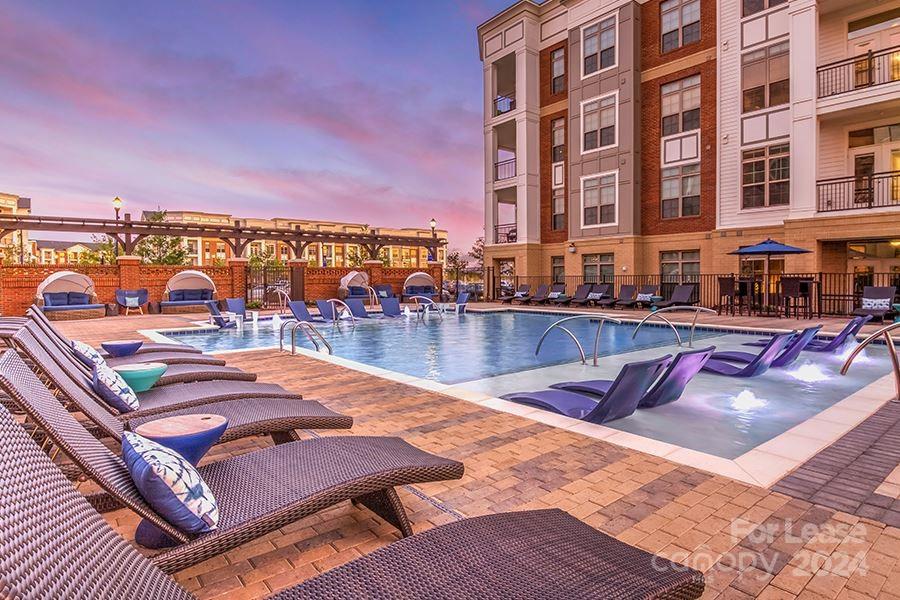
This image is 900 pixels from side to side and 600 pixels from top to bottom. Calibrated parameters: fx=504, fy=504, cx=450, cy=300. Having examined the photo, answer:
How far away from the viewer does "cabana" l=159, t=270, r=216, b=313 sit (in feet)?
64.9

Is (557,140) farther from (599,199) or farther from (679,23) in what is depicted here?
(679,23)

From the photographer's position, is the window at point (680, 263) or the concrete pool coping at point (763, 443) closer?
the concrete pool coping at point (763, 443)

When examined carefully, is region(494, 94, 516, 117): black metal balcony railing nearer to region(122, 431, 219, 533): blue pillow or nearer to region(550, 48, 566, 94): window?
region(550, 48, 566, 94): window

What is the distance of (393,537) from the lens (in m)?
2.61

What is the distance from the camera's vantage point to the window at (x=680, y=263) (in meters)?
20.0

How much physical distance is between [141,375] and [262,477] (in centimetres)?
228

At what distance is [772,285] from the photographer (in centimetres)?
1775

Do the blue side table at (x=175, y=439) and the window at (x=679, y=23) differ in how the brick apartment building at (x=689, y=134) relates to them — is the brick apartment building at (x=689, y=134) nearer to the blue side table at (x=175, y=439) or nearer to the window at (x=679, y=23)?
the window at (x=679, y=23)

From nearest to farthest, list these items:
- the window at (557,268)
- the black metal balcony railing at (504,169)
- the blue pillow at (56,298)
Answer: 1. the blue pillow at (56,298)
2. the window at (557,268)
3. the black metal balcony railing at (504,169)

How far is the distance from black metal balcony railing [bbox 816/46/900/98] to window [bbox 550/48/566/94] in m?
10.9

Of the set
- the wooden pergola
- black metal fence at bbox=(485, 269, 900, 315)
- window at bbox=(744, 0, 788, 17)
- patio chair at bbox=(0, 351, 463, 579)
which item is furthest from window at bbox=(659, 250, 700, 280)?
patio chair at bbox=(0, 351, 463, 579)

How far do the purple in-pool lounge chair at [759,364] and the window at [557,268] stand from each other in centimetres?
1728

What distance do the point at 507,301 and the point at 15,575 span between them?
22.6m

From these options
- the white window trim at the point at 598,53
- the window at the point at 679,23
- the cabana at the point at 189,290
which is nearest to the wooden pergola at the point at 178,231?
the cabana at the point at 189,290
